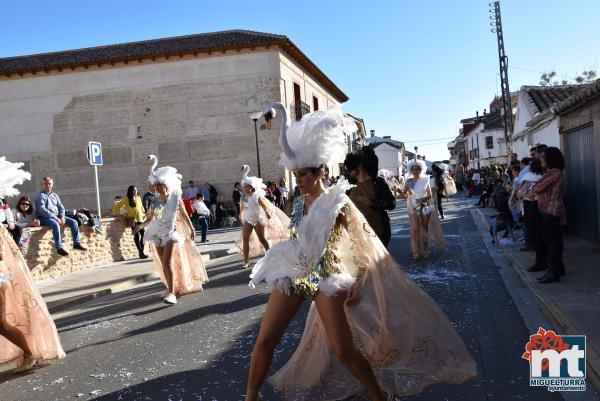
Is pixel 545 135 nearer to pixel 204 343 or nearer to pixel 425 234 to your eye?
pixel 425 234

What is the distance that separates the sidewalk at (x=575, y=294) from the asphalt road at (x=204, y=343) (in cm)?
34

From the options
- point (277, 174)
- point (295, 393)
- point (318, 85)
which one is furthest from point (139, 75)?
point (295, 393)

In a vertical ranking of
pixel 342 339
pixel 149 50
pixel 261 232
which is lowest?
pixel 342 339

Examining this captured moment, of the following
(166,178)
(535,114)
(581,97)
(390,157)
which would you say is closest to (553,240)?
(581,97)

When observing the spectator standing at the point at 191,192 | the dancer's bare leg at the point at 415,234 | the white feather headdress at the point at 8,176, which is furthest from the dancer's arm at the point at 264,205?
the spectator standing at the point at 191,192

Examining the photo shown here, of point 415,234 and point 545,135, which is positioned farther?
point 545,135

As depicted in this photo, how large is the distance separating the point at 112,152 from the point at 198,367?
22.8 meters

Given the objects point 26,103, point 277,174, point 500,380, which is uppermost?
point 26,103

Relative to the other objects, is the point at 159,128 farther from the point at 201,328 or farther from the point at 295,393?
the point at 295,393

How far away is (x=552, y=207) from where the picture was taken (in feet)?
23.2

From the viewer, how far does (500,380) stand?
4.15 meters

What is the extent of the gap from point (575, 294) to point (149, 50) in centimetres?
2309

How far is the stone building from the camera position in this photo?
82.4ft

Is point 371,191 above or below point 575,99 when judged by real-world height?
below
